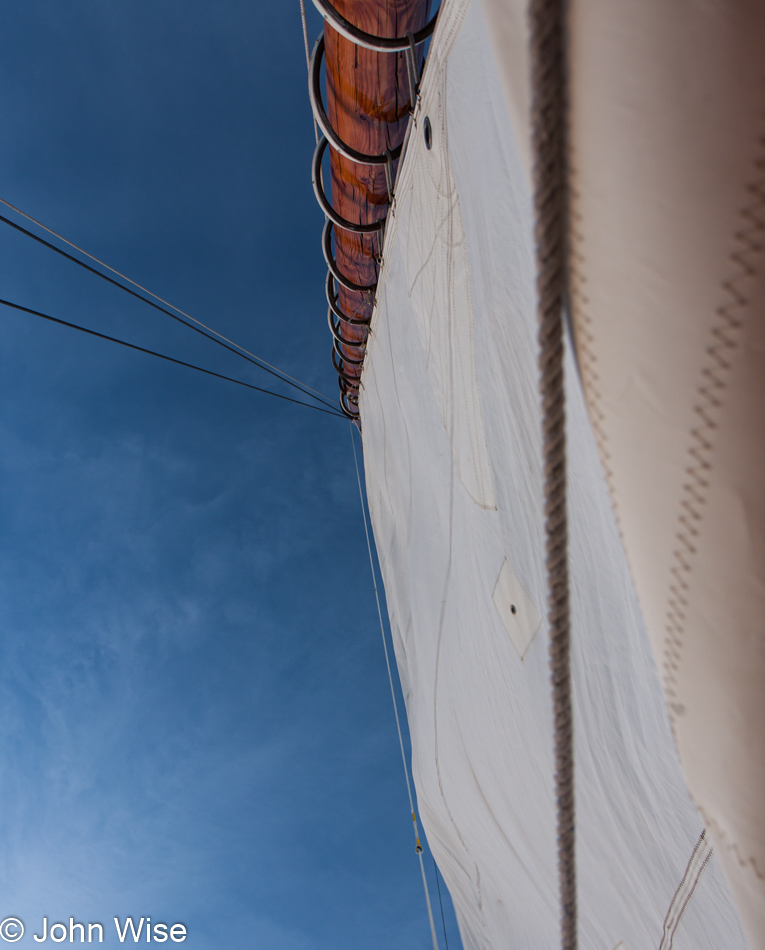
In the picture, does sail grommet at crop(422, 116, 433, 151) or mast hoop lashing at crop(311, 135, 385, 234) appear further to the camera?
mast hoop lashing at crop(311, 135, 385, 234)

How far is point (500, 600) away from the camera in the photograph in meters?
1.05

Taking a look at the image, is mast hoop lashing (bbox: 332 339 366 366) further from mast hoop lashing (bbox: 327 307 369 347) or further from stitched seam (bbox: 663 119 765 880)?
stitched seam (bbox: 663 119 765 880)

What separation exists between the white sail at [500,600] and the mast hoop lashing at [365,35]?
109mm

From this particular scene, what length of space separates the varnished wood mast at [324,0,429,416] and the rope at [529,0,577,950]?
1144 millimetres

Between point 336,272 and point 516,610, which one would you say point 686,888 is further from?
point 336,272

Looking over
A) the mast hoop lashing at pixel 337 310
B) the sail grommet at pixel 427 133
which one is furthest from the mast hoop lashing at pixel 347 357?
the sail grommet at pixel 427 133

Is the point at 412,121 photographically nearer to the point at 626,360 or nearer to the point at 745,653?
the point at 626,360

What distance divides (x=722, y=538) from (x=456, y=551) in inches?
46.4

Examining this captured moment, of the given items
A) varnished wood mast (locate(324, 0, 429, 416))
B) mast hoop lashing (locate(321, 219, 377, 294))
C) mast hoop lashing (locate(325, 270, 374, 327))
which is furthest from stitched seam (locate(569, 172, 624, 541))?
mast hoop lashing (locate(325, 270, 374, 327))

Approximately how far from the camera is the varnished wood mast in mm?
1102

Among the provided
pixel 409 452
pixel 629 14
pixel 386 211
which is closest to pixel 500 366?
pixel 629 14

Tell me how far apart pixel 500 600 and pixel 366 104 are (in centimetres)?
128

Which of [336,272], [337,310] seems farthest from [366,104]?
[337,310]

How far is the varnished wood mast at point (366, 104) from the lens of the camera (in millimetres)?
1102
